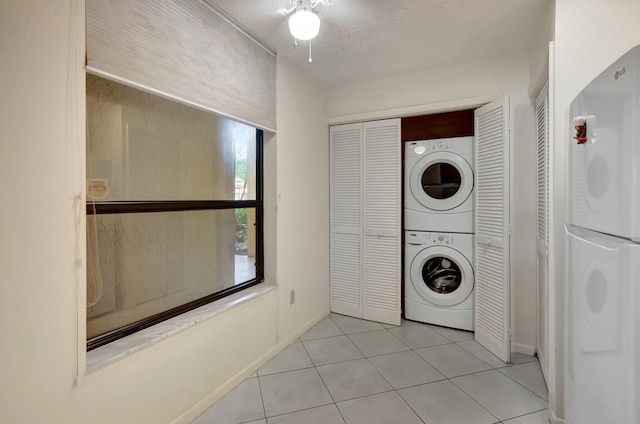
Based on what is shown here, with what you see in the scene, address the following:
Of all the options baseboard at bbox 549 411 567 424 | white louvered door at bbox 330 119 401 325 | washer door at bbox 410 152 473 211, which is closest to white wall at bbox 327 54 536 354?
washer door at bbox 410 152 473 211

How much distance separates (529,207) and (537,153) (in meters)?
0.41

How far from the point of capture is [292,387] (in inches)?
77.2

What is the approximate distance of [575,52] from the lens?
1.55m

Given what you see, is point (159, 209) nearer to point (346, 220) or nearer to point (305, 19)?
point (305, 19)

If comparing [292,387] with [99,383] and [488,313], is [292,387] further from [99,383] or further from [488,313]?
[488,313]

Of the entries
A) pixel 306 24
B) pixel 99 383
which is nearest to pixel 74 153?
pixel 99 383

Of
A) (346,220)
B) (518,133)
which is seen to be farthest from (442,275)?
(518,133)

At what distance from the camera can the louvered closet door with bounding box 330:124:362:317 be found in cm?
310

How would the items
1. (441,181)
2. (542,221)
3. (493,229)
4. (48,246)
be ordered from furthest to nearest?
1. (441,181)
2. (493,229)
3. (542,221)
4. (48,246)

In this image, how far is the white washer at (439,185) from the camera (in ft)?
9.00

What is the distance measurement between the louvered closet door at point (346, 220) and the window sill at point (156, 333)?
1.21 meters

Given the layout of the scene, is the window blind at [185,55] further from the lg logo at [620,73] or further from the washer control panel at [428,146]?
the lg logo at [620,73]

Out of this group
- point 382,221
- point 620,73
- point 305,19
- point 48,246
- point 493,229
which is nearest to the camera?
point 620,73

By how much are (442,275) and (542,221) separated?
1.08 meters
